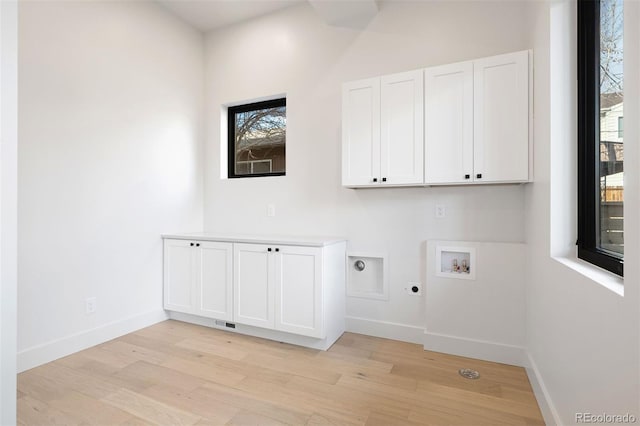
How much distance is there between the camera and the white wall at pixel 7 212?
1104 millimetres

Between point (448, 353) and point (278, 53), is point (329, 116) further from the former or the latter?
point (448, 353)

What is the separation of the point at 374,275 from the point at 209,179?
2092 mm

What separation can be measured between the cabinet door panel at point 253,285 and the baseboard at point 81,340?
900mm

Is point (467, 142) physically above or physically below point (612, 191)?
above

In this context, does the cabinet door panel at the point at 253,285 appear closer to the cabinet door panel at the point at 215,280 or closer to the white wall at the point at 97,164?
the cabinet door panel at the point at 215,280

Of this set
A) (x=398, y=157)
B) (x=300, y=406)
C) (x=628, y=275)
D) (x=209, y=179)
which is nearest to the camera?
(x=628, y=275)

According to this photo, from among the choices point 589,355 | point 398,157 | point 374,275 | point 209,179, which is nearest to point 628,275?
point 589,355

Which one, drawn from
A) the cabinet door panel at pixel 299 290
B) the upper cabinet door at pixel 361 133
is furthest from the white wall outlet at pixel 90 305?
the upper cabinet door at pixel 361 133

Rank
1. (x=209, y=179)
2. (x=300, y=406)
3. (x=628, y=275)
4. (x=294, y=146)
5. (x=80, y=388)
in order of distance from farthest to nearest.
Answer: (x=209, y=179) < (x=294, y=146) < (x=80, y=388) < (x=300, y=406) < (x=628, y=275)

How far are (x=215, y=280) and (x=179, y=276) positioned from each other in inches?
17.7

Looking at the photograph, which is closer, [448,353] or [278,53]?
[448,353]

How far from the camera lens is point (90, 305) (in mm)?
2574

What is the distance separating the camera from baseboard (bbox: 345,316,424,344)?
103 inches

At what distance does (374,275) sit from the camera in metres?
2.86
